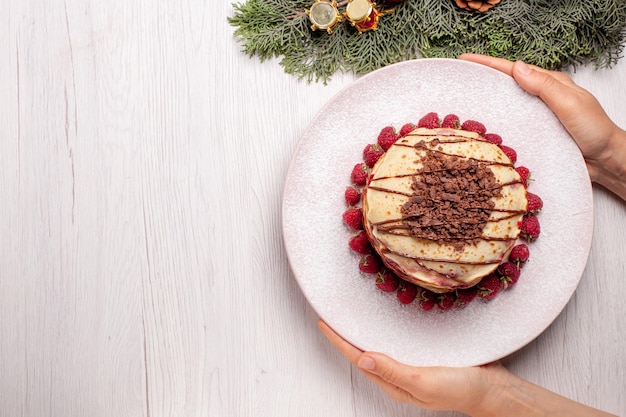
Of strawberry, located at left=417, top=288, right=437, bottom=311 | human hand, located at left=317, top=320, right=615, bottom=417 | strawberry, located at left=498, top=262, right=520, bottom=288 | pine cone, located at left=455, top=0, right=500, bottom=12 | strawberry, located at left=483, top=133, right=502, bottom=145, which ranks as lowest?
human hand, located at left=317, top=320, right=615, bottom=417

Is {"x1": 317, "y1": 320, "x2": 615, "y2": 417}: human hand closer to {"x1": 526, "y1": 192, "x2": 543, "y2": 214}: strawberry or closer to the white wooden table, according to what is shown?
the white wooden table

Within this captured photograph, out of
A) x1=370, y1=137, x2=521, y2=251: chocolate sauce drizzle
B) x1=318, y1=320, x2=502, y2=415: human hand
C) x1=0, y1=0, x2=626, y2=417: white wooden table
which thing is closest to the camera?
x1=370, y1=137, x2=521, y2=251: chocolate sauce drizzle

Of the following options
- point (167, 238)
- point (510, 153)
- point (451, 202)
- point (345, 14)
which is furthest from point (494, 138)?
point (167, 238)

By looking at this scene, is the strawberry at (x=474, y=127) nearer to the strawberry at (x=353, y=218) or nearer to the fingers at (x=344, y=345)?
the strawberry at (x=353, y=218)

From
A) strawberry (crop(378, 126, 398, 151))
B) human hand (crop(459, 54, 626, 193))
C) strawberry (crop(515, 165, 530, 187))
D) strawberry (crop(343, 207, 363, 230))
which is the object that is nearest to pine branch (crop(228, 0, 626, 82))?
human hand (crop(459, 54, 626, 193))

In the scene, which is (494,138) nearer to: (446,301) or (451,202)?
(451,202)

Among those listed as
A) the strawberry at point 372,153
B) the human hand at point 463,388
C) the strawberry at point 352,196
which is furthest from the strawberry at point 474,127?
the human hand at point 463,388
